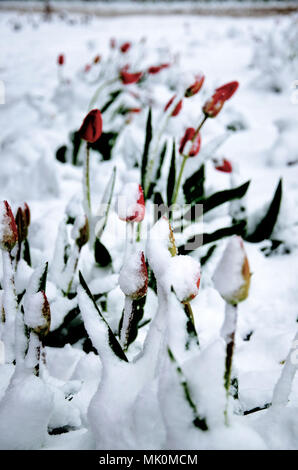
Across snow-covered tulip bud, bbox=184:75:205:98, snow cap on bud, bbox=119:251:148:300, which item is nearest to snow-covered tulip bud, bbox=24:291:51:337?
snow cap on bud, bbox=119:251:148:300

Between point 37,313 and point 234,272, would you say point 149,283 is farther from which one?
point 234,272

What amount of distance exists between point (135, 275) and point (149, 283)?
38 cm

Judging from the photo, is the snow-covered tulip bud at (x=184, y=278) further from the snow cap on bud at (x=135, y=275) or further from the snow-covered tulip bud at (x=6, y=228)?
the snow-covered tulip bud at (x=6, y=228)

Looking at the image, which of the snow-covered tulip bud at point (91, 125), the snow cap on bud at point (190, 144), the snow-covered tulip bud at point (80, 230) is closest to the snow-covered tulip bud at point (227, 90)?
the snow cap on bud at point (190, 144)

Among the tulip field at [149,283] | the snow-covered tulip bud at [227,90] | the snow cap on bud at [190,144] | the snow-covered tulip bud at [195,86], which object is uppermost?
the snow-covered tulip bud at [195,86]

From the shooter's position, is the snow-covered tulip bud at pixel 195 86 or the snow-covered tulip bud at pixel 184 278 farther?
the snow-covered tulip bud at pixel 195 86

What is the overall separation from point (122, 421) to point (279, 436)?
0.21 meters

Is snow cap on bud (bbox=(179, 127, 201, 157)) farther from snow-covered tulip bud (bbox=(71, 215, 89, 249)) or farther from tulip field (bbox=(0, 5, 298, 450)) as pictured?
snow-covered tulip bud (bbox=(71, 215, 89, 249))

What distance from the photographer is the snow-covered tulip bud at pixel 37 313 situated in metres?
0.48

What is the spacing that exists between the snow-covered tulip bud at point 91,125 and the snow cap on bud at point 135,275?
1.30 ft

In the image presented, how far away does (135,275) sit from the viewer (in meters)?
0.51

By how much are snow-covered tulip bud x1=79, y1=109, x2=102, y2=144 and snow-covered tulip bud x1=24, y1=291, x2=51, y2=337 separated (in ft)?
1.45

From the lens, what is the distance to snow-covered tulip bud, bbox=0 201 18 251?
22.2 inches

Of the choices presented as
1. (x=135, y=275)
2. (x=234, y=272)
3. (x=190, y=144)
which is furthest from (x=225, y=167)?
(x=234, y=272)
